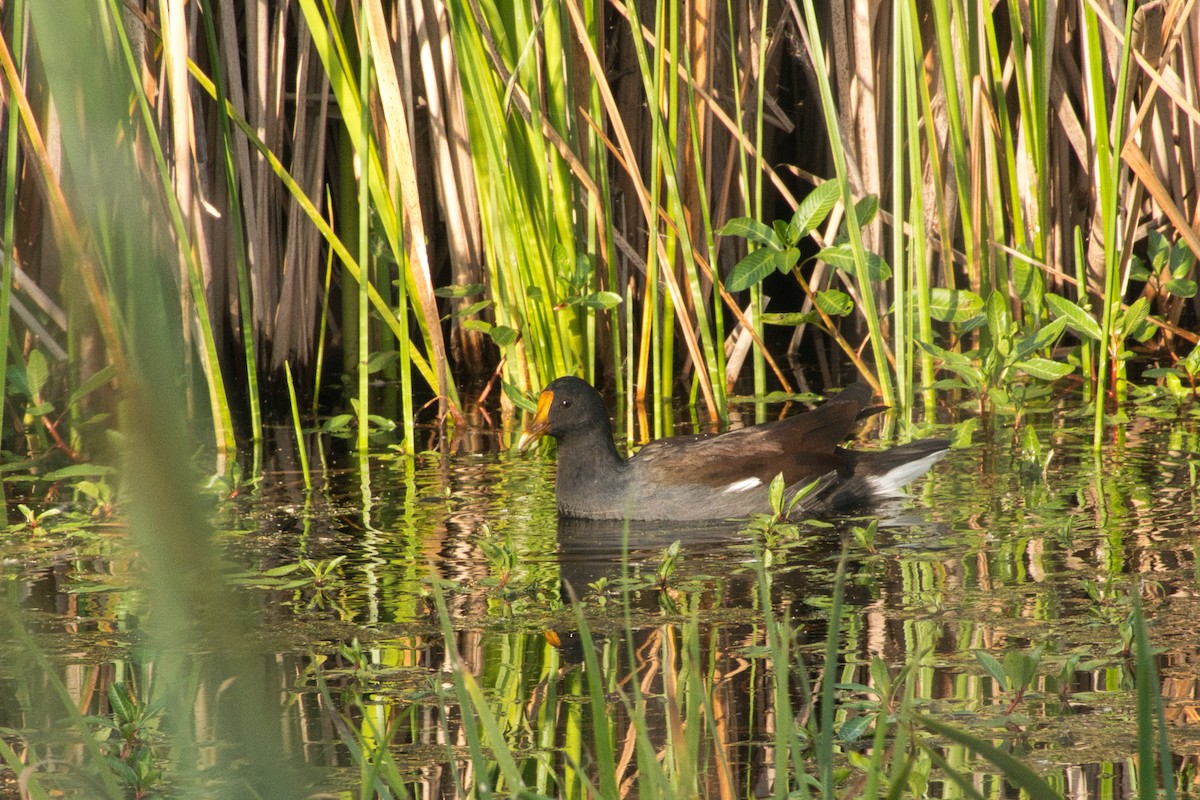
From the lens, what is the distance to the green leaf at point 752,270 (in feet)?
15.9

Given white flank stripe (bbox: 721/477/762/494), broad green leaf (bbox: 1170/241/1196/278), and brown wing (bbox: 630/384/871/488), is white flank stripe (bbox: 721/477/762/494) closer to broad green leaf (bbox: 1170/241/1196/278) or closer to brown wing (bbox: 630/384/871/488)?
brown wing (bbox: 630/384/871/488)

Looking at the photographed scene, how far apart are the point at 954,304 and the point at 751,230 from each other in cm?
71

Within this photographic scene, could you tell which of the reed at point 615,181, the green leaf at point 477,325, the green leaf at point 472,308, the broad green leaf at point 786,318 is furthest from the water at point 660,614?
the broad green leaf at point 786,318

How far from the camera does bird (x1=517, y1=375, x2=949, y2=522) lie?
446 cm

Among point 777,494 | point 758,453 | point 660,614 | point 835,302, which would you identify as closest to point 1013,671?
point 660,614

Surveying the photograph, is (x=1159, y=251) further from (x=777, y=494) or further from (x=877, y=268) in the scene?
(x=777, y=494)

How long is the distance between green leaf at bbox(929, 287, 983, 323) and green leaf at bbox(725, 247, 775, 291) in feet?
1.77

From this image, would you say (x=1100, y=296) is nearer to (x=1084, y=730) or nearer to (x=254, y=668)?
(x=1084, y=730)

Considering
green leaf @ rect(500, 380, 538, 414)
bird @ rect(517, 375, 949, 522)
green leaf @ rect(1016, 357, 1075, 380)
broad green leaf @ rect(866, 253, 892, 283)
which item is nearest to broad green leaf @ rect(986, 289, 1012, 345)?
green leaf @ rect(1016, 357, 1075, 380)

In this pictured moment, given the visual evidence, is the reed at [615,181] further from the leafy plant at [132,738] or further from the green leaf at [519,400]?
the leafy plant at [132,738]

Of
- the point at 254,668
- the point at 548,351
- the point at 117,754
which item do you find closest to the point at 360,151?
the point at 548,351

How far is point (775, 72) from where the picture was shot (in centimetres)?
617

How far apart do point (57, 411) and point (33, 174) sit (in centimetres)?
76

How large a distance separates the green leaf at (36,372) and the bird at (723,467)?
161 centimetres
